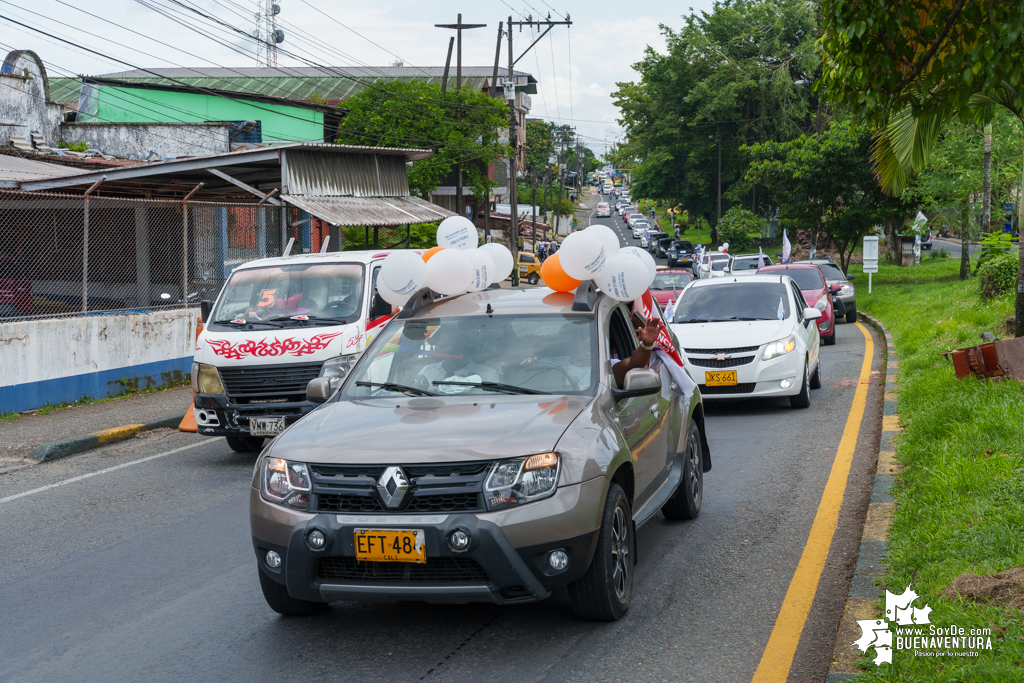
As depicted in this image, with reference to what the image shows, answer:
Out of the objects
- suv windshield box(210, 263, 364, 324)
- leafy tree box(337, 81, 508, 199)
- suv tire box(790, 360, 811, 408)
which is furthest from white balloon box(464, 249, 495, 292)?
leafy tree box(337, 81, 508, 199)

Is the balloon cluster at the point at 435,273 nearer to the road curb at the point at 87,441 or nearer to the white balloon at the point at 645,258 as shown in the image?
the white balloon at the point at 645,258

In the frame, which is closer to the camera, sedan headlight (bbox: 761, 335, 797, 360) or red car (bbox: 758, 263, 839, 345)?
sedan headlight (bbox: 761, 335, 797, 360)

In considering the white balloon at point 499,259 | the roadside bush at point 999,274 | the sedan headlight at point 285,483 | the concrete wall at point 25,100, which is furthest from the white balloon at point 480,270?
the concrete wall at point 25,100

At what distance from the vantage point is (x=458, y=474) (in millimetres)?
4441

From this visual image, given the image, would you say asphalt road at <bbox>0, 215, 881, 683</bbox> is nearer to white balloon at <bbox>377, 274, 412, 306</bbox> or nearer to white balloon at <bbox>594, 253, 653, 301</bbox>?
white balloon at <bbox>594, 253, 653, 301</bbox>

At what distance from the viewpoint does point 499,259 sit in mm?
7445

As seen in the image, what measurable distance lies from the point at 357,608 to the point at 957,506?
11.6ft

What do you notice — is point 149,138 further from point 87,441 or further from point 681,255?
point 681,255

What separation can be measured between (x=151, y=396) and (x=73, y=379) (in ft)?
4.17

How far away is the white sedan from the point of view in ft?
37.9

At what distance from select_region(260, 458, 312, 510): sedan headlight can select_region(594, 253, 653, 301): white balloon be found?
7.83ft

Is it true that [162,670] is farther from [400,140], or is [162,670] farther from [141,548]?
[400,140]

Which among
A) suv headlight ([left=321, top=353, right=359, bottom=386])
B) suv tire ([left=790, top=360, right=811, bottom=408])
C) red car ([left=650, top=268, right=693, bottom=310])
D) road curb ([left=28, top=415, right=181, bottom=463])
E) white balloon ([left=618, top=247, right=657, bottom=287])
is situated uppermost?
white balloon ([left=618, top=247, right=657, bottom=287])

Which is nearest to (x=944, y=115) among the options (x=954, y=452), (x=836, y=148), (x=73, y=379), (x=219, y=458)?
(x=954, y=452)
